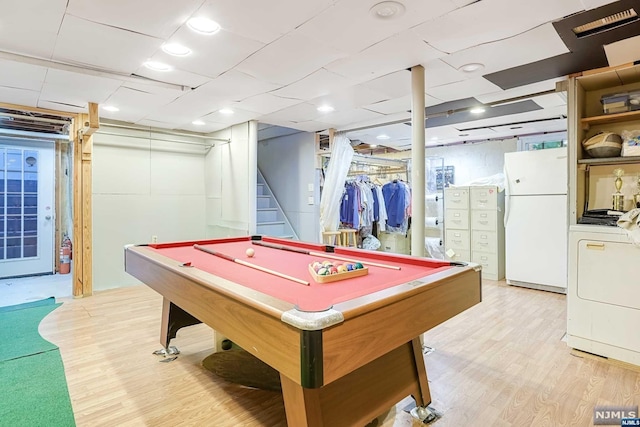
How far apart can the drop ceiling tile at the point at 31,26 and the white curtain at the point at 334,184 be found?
131 inches

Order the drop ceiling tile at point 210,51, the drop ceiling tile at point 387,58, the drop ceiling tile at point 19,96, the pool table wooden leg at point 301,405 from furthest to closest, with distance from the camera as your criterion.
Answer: the drop ceiling tile at point 19,96, the drop ceiling tile at point 387,58, the drop ceiling tile at point 210,51, the pool table wooden leg at point 301,405

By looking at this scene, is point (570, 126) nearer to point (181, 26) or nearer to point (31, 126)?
point (181, 26)

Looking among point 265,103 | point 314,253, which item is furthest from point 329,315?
point 265,103

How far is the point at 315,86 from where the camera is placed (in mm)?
3271

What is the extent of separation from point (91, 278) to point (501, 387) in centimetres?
468

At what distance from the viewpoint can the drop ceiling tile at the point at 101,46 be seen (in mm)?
2162

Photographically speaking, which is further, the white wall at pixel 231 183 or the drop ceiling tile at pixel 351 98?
the white wall at pixel 231 183

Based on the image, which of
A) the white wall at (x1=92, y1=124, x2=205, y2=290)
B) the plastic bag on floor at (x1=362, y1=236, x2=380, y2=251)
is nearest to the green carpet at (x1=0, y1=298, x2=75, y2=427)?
the white wall at (x1=92, y1=124, x2=205, y2=290)

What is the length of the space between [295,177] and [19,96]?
350 cm

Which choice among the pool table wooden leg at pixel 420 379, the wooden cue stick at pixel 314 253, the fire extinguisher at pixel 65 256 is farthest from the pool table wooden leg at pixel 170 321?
the fire extinguisher at pixel 65 256

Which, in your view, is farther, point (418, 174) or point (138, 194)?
point (138, 194)

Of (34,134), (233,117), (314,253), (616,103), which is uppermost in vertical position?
(233,117)

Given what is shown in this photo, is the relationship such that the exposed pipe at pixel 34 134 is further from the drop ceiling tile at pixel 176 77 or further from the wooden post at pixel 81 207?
the drop ceiling tile at pixel 176 77

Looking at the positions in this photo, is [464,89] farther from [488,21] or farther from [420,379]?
[420,379]
